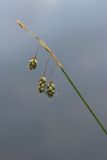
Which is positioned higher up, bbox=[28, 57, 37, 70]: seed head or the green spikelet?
bbox=[28, 57, 37, 70]: seed head

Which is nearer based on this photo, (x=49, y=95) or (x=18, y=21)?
(x=49, y=95)

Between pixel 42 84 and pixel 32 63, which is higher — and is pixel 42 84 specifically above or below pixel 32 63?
below

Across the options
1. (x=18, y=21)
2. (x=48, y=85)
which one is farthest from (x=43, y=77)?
(x=18, y=21)

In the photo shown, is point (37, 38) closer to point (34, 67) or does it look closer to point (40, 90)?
point (34, 67)

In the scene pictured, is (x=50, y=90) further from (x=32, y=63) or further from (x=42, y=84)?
(x=32, y=63)

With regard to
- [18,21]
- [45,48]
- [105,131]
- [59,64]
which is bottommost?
[105,131]

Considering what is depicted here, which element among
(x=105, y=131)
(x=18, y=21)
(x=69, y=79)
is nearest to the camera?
(x=105, y=131)

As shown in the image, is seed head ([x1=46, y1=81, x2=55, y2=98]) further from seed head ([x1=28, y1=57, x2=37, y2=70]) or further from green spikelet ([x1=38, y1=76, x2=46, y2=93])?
seed head ([x1=28, y1=57, x2=37, y2=70])

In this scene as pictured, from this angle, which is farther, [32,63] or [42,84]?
[32,63]

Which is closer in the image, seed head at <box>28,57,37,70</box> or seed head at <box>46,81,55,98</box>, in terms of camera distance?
seed head at <box>46,81,55,98</box>

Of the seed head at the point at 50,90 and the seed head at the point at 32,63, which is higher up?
the seed head at the point at 32,63

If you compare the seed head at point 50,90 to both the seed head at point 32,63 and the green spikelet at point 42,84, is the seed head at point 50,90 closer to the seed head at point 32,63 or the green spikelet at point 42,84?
the green spikelet at point 42,84
